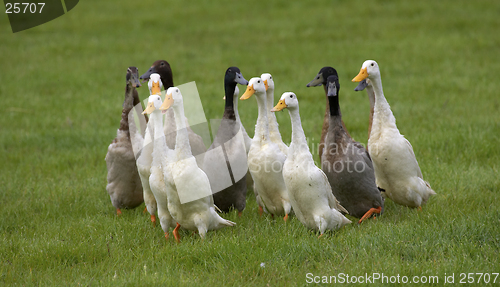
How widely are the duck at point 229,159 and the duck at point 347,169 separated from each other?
102 centimetres

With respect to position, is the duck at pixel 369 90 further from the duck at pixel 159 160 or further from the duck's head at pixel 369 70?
the duck at pixel 159 160

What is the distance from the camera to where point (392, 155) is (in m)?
5.62

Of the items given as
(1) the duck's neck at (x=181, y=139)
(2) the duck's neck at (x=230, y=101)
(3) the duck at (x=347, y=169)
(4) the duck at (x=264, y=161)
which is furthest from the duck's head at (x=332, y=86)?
(1) the duck's neck at (x=181, y=139)

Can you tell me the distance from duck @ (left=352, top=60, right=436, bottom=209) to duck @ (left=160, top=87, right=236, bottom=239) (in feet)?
6.53

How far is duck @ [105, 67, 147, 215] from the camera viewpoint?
6125mm

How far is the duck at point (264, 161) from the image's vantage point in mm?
5652

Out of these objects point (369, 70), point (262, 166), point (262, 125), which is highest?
point (369, 70)

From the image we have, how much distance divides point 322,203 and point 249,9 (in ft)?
51.1

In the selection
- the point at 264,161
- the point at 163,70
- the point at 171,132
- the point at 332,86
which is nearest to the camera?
the point at 332,86

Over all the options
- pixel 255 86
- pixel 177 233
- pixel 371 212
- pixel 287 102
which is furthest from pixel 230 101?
pixel 371 212

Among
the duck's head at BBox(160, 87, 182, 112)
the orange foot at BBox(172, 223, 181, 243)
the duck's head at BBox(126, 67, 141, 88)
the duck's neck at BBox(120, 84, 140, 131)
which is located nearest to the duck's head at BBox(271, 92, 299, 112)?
the duck's head at BBox(160, 87, 182, 112)

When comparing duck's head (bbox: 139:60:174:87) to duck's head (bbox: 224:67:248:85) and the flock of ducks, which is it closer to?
the flock of ducks

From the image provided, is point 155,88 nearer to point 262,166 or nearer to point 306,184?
point 262,166

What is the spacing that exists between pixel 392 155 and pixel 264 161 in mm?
1426
